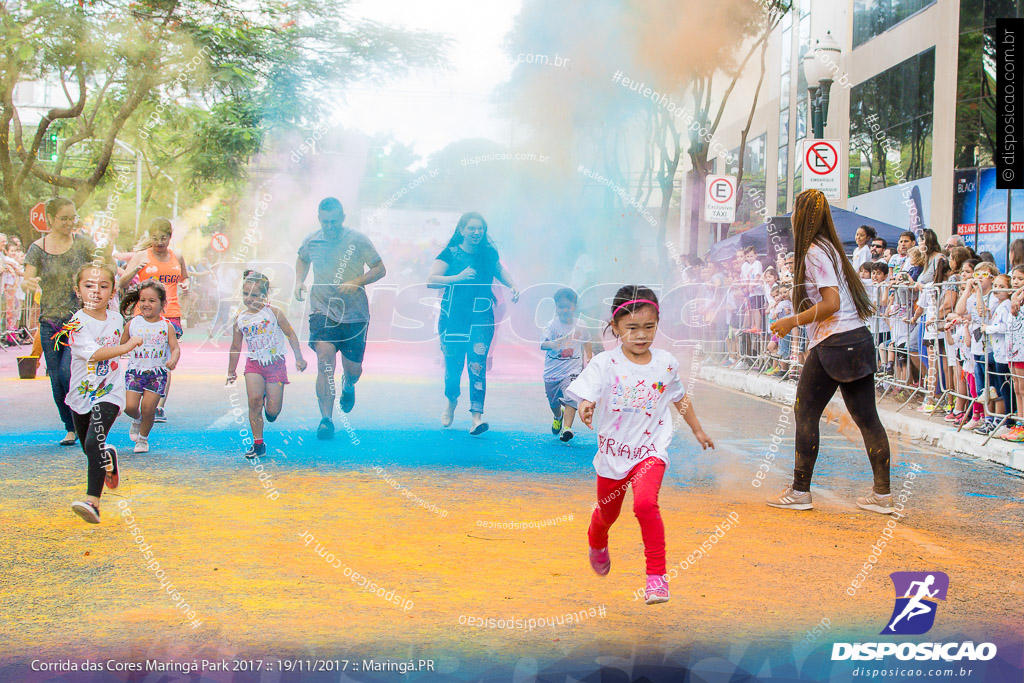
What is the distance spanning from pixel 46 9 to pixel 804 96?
19997 millimetres

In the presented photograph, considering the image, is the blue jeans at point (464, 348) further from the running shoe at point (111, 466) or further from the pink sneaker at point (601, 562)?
the pink sneaker at point (601, 562)

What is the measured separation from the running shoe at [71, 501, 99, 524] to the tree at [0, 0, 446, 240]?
13.4ft

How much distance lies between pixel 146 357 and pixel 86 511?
2.08m

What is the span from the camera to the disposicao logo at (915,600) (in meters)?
3.35

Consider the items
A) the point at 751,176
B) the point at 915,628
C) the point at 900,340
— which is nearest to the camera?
the point at 915,628

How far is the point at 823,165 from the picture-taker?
10789mm

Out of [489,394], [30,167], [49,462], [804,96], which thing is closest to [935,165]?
[804,96]

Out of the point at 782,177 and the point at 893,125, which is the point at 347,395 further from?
the point at 782,177

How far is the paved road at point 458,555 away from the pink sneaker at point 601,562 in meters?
0.06

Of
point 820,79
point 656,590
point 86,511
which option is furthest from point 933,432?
point 86,511

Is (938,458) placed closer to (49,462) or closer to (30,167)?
(49,462)

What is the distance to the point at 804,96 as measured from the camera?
2433 cm

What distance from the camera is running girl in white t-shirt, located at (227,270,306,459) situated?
6328mm

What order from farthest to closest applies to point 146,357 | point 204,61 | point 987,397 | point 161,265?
1. point 204,61
2. point 987,397
3. point 161,265
4. point 146,357
